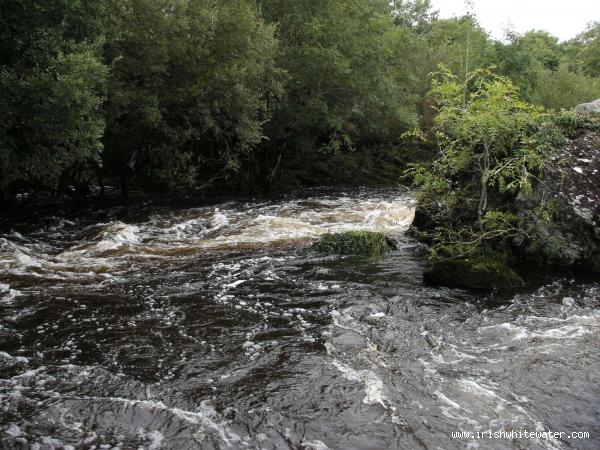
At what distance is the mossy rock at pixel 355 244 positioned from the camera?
13864mm

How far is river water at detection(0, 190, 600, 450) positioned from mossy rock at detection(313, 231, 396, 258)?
1.89 feet

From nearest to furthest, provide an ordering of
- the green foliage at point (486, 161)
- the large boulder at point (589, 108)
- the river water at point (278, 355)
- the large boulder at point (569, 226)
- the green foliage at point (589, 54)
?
the river water at point (278, 355), the green foliage at point (486, 161), the large boulder at point (569, 226), the large boulder at point (589, 108), the green foliage at point (589, 54)

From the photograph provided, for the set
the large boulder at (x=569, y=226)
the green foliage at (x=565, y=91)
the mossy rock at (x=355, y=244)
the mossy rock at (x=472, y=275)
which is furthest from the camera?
the green foliage at (x=565, y=91)

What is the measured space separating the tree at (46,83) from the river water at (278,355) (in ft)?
8.69

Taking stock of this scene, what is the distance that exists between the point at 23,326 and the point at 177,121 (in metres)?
13.2

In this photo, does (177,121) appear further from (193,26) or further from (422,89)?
(422,89)

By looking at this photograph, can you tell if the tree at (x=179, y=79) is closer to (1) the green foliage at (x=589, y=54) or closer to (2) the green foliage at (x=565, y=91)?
(2) the green foliage at (x=565, y=91)

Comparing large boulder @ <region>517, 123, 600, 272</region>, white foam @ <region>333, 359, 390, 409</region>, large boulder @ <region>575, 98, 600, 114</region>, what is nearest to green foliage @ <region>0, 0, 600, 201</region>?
large boulder @ <region>517, 123, 600, 272</region>

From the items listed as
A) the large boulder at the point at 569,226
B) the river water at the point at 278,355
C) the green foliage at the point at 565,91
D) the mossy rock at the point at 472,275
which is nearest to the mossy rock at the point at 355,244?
the river water at the point at 278,355

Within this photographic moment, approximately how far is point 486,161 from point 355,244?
403cm

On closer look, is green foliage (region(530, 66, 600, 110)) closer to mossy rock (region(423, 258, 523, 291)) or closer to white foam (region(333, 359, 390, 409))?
mossy rock (region(423, 258, 523, 291))

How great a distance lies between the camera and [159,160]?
2072 centimetres

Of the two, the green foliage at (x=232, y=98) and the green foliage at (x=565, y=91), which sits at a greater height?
the green foliage at (x=565, y=91)

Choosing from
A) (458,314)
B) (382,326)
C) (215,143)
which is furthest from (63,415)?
(215,143)
